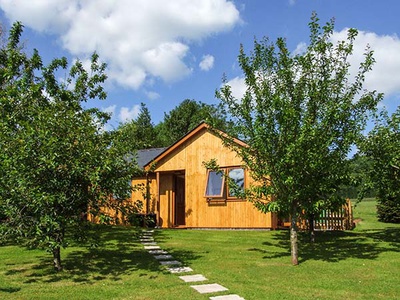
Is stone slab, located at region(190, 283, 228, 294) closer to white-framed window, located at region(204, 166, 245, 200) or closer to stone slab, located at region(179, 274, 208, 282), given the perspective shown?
stone slab, located at region(179, 274, 208, 282)

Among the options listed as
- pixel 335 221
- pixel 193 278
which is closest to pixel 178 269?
pixel 193 278

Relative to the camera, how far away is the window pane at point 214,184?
1677cm

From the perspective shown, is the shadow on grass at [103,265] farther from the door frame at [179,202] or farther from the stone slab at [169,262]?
the door frame at [179,202]

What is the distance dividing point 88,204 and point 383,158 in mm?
8366

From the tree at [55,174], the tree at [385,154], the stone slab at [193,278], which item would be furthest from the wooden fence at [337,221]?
the tree at [55,174]

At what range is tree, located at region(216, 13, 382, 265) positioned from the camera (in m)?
8.46

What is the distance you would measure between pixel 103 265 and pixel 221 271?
9.64 feet

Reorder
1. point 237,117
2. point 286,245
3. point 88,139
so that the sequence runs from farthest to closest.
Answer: point 286,245, point 237,117, point 88,139

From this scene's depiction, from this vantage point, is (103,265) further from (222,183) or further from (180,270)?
(222,183)

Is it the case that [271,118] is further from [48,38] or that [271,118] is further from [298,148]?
[48,38]

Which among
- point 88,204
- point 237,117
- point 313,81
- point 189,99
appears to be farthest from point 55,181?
point 189,99

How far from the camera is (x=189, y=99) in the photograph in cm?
4409

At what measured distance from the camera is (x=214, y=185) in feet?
55.8

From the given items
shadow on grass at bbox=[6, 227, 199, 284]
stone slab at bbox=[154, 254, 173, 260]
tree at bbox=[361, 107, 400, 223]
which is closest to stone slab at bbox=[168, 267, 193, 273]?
shadow on grass at bbox=[6, 227, 199, 284]
